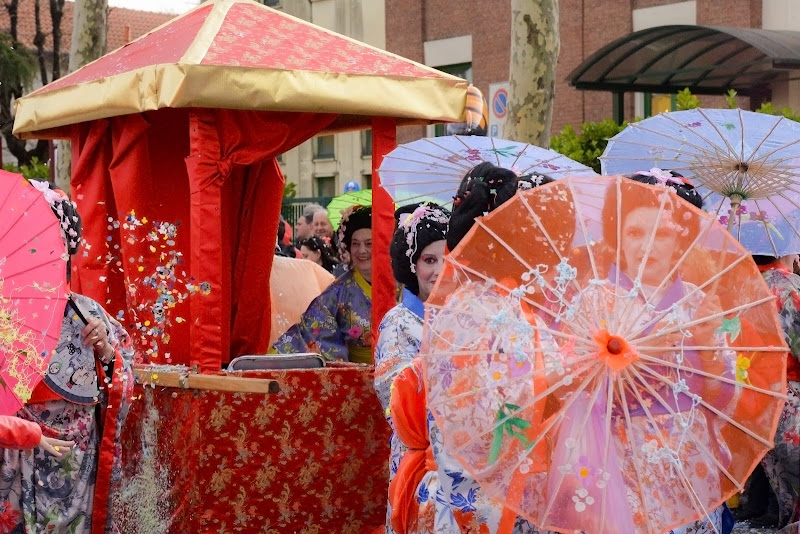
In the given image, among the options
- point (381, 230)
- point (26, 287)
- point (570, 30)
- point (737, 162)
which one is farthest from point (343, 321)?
point (570, 30)

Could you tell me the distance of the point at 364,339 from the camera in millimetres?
6297

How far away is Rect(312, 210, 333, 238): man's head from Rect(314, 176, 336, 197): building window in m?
11.8

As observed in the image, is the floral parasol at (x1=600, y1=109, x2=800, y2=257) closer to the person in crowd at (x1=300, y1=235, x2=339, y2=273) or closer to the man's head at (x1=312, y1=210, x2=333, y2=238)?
the person in crowd at (x1=300, y1=235, x2=339, y2=273)

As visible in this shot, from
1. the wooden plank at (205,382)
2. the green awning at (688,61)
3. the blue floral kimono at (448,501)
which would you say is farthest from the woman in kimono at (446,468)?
the green awning at (688,61)

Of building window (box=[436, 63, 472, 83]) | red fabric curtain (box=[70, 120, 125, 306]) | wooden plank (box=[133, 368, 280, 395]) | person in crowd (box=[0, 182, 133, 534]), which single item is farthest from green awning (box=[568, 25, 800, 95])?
person in crowd (box=[0, 182, 133, 534])

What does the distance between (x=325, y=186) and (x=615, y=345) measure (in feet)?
69.0

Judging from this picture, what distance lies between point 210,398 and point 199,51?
4.91ft

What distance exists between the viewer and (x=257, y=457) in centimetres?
547

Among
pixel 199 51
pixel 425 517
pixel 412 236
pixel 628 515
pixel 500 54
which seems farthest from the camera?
pixel 500 54

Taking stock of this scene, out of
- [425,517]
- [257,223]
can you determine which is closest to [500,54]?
[257,223]

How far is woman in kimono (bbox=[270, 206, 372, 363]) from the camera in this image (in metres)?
6.30

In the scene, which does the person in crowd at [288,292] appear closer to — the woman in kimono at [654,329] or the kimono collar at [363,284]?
the kimono collar at [363,284]

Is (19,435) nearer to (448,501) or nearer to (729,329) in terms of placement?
(448,501)

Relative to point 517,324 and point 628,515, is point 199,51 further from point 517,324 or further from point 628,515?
point 628,515
